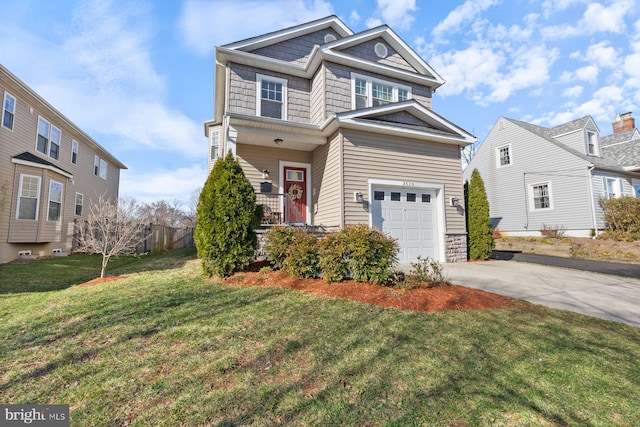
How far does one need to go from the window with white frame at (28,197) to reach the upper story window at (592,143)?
26.5m

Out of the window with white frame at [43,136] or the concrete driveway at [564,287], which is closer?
the concrete driveway at [564,287]

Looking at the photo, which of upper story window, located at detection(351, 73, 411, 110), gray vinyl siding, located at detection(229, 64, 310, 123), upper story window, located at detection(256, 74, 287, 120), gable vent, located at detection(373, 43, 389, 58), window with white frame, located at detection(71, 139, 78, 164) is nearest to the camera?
gray vinyl siding, located at detection(229, 64, 310, 123)

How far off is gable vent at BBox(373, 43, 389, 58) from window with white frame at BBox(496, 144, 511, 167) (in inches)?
421

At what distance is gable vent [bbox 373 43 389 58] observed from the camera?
11.0 m

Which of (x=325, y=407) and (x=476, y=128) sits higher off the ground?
(x=476, y=128)

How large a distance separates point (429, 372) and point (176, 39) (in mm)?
10800

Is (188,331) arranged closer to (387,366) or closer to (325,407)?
(325,407)

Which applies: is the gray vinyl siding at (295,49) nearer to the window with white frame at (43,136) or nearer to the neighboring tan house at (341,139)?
the neighboring tan house at (341,139)

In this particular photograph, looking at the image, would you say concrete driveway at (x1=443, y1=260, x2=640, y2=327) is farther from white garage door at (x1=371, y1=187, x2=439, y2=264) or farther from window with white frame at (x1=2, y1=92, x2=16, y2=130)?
window with white frame at (x1=2, y1=92, x2=16, y2=130)

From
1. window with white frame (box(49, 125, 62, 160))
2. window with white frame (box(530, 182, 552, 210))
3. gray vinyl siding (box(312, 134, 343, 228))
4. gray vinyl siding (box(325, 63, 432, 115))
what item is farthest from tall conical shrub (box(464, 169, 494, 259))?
window with white frame (box(49, 125, 62, 160))

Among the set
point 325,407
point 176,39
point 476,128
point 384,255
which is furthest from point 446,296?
point 476,128

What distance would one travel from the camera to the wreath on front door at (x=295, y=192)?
10.0 m

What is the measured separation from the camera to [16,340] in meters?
3.24

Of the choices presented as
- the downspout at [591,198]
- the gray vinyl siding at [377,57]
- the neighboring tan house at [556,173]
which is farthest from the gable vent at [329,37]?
the downspout at [591,198]
